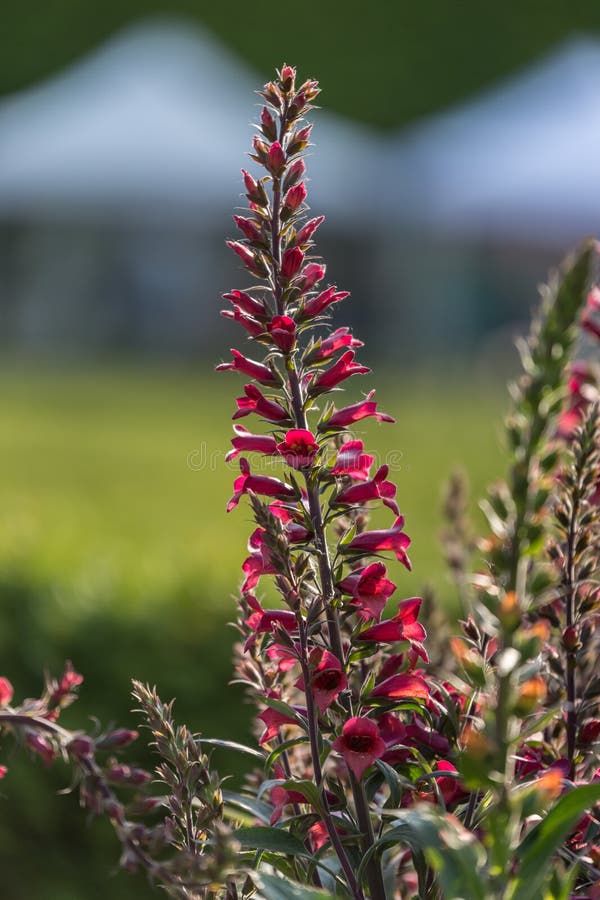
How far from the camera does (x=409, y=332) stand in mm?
18906

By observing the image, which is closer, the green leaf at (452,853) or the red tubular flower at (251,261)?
the green leaf at (452,853)

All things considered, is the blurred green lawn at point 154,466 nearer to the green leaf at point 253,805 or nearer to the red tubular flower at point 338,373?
the red tubular flower at point 338,373

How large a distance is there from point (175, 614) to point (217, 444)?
194 inches

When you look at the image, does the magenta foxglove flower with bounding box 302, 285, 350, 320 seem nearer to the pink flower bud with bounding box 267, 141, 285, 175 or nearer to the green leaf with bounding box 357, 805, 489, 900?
the pink flower bud with bounding box 267, 141, 285, 175

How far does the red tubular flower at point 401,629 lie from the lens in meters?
0.92

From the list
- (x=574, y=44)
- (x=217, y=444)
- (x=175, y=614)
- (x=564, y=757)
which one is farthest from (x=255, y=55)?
(x=564, y=757)

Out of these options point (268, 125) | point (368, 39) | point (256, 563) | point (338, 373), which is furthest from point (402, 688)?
point (368, 39)

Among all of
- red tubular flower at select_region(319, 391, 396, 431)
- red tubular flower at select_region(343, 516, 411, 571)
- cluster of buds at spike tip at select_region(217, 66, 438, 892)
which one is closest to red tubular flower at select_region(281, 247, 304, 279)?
cluster of buds at spike tip at select_region(217, 66, 438, 892)

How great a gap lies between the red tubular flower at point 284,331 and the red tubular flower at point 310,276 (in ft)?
0.13

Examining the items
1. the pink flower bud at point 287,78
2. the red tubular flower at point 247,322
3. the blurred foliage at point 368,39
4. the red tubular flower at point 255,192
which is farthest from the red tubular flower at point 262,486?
the blurred foliage at point 368,39

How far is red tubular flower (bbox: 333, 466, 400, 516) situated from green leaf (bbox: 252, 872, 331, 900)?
291 millimetres

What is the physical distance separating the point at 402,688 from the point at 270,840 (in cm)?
16

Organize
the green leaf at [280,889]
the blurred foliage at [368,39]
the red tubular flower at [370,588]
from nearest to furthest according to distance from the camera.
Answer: the green leaf at [280,889], the red tubular flower at [370,588], the blurred foliage at [368,39]

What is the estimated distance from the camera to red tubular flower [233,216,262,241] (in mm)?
934
